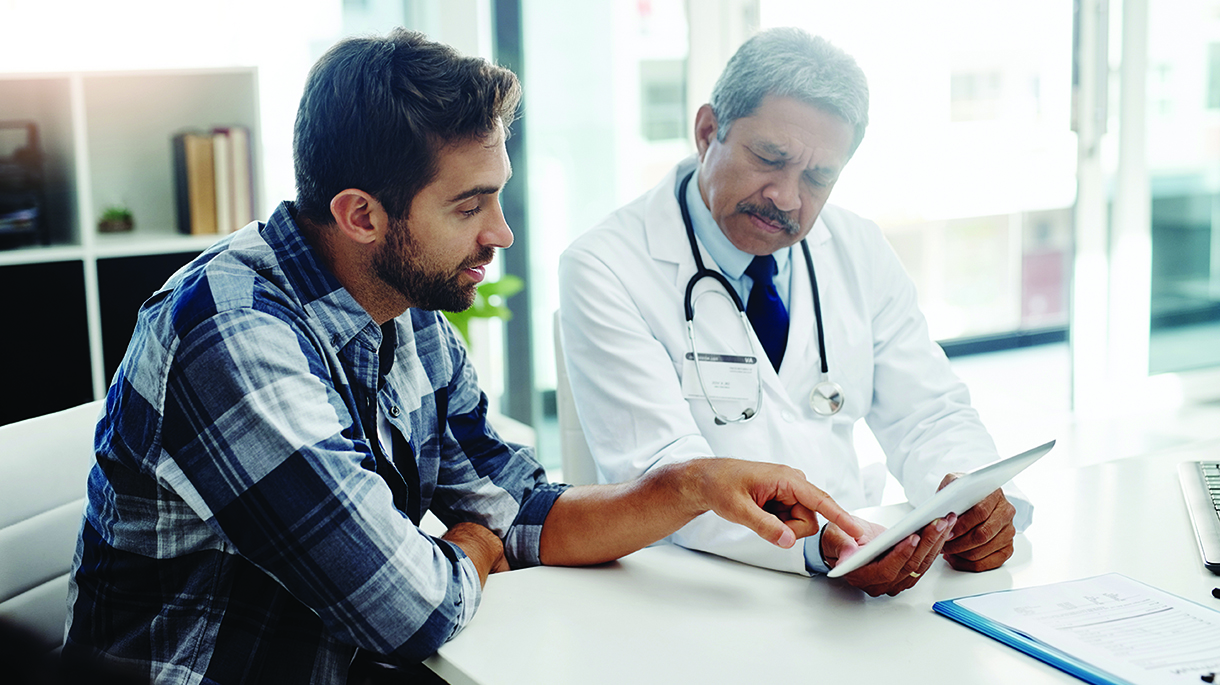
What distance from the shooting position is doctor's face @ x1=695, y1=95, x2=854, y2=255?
1.60 metres

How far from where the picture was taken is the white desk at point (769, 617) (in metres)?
0.94

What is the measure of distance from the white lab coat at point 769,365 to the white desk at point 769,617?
0.25 metres

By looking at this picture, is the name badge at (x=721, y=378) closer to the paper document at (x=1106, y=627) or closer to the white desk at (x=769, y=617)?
the white desk at (x=769, y=617)

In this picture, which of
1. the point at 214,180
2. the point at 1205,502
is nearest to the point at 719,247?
the point at 1205,502

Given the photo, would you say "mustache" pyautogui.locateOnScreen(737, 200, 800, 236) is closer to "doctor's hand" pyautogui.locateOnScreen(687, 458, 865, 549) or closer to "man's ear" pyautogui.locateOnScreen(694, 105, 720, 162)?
"man's ear" pyautogui.locateOnScreen(694, 105, 720, 162)

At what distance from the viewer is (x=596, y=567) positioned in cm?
124

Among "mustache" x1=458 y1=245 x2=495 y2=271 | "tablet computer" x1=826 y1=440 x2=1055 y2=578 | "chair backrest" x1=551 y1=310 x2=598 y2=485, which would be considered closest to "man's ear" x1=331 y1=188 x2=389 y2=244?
"mustache" x1=458 y1=245 x2=495 y2=271

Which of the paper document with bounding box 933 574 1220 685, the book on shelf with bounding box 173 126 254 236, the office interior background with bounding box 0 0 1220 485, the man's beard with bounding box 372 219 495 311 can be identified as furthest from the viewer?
the office interior background with bounding box 0 0 1220 485

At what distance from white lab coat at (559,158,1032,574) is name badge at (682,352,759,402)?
18 millimetres

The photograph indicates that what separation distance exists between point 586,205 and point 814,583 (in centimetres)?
226

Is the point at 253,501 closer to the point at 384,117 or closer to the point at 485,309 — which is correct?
the point at 384,117

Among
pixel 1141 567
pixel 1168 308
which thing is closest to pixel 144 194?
pixel 1141 567

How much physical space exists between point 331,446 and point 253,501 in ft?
0.31

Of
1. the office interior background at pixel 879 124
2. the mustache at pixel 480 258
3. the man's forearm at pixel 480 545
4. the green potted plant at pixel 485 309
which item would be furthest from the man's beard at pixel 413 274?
the green potted plant at pixel 485 309
